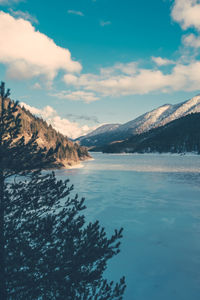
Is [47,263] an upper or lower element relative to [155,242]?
upper

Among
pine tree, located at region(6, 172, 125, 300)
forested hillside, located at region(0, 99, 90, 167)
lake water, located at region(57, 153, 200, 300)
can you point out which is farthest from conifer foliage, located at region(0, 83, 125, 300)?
forested hillside, located at region(0, 99, 90, 167)

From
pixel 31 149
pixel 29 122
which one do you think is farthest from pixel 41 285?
pixel 29 122

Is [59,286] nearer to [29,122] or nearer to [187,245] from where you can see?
[187,245]

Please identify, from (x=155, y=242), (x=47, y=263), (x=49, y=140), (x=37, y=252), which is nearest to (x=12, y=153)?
(x=37, y=252)

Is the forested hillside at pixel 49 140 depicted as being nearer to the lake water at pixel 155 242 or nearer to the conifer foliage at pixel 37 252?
the lake water at pixel 155 242

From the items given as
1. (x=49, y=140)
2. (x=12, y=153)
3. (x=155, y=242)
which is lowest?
(x=155, y=242)

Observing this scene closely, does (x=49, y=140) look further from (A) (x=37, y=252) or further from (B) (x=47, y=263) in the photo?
(B) (x=47, y=263)

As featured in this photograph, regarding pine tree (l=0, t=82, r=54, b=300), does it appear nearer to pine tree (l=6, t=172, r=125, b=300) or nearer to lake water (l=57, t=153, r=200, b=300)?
pine tree (l=6, t=172, r=125, b=300)

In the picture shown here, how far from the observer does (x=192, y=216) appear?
936 inches

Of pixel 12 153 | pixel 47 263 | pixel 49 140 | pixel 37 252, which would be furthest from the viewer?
pixel 49 140

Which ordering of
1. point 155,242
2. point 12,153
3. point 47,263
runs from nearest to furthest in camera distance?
1. point 47,263
2. point 12,153
3. point 155,242

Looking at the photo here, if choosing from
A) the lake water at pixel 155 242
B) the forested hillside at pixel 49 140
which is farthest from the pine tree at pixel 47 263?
the forested hillside at pixel 49 140

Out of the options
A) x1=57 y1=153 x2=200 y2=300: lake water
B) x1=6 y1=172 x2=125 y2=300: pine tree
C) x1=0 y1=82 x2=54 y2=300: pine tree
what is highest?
x1=0 y1=82 x2=54 y2=300: pine tree

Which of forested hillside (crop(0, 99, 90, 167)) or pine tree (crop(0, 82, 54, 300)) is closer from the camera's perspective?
pine tree (crop(0, 82, 54, 300))
